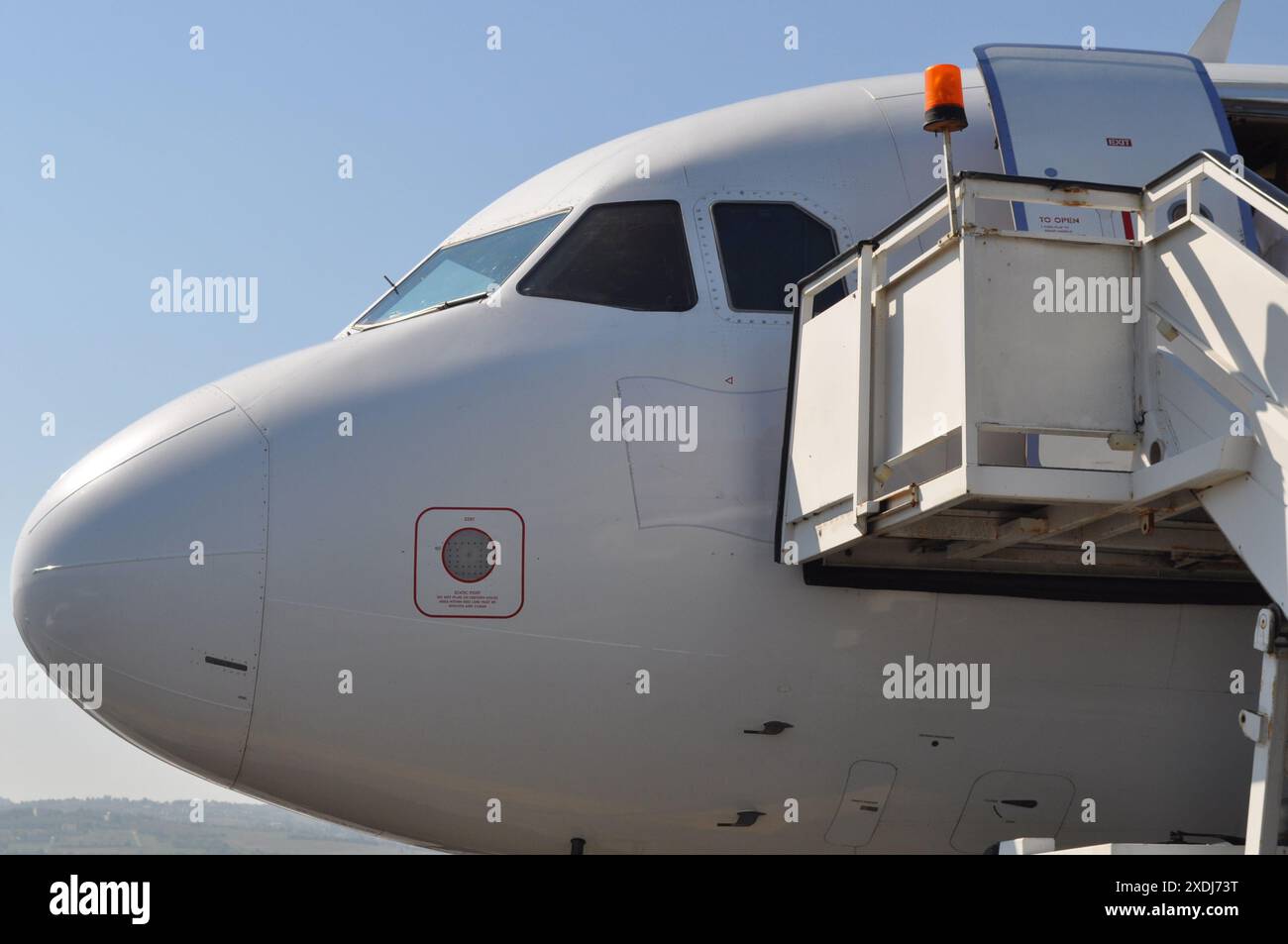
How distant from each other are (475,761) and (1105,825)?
3.38 metres

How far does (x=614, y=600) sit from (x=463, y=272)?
2375 millimetres

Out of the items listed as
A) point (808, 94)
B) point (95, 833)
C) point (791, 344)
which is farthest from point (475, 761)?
point (95, 833)

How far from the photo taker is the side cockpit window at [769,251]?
8.64 metres

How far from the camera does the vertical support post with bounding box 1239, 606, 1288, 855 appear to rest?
261 inches

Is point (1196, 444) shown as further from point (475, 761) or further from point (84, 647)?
point (84, 647)

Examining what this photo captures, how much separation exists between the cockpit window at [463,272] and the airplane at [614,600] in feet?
0.27

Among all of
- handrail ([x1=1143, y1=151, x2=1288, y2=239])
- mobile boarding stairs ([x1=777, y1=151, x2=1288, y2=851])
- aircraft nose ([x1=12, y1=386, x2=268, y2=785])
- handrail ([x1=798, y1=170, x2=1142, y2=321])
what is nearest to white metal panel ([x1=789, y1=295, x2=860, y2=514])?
mobile boarding stairs ([x1=777, y1=151, x2=1288, y2=851])

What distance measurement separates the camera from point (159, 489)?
7.78m

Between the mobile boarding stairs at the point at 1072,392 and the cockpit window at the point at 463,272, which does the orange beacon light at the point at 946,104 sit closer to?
the mobile boarding stairs at the point at 1072,392

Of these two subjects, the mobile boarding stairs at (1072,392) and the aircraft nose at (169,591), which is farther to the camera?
the aircraft nose at (169,591)

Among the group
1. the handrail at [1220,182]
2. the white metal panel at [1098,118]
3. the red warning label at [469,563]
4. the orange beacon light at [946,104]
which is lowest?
the red warning label at [469,563]

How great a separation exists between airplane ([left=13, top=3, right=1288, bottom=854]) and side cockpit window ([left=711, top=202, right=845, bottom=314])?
2 cm

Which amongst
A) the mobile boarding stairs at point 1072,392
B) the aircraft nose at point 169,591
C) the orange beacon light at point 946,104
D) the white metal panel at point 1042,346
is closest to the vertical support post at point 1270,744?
the mobile boarding stairs at point 1072,392

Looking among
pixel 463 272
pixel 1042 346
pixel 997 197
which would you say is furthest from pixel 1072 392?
pixel 463 272
